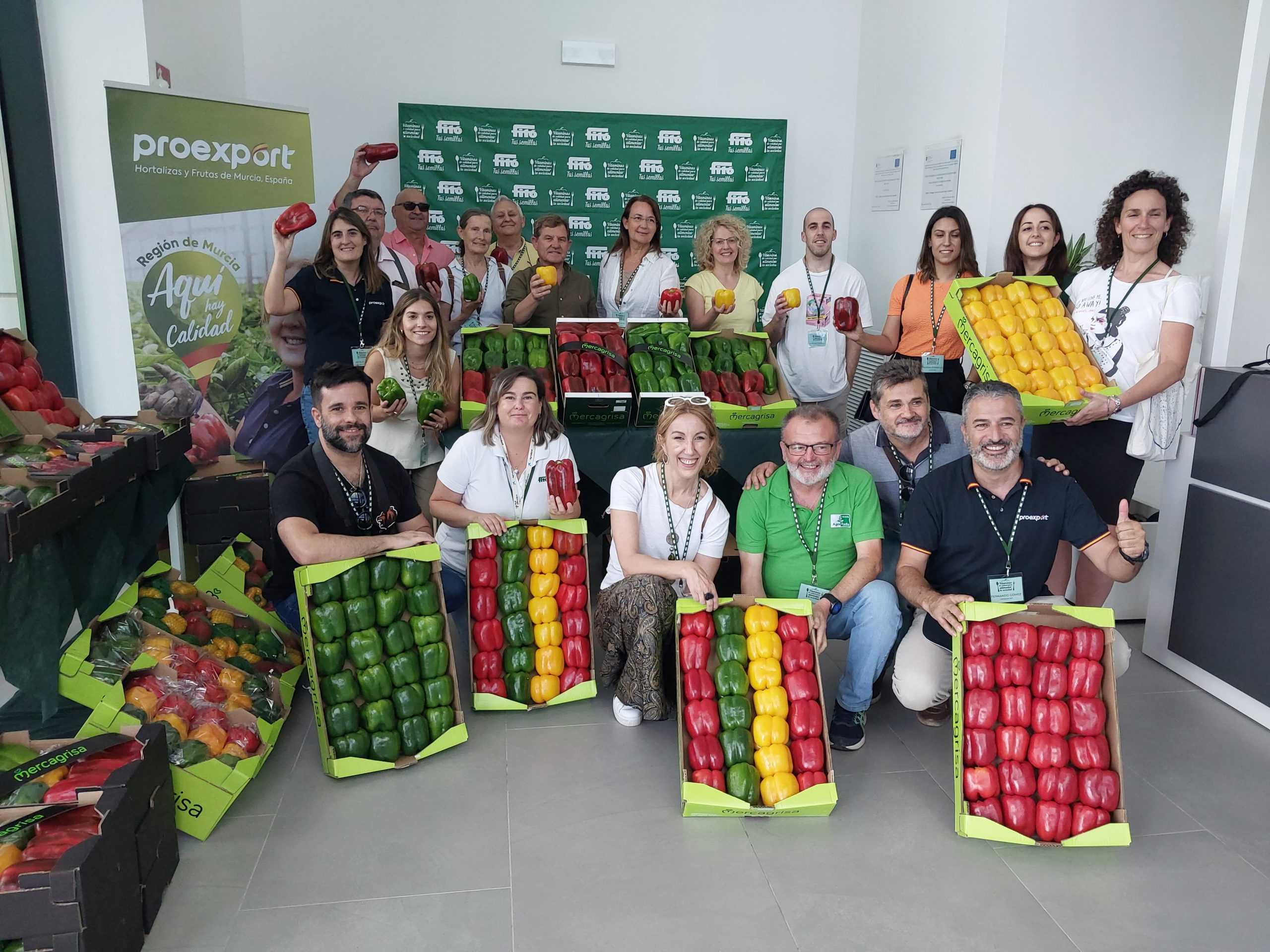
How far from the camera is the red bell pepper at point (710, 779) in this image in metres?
2.68

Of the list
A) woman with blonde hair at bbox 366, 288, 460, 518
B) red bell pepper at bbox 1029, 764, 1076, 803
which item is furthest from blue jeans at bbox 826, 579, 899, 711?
woman with blonde hair at bbox 366, 288, 460, 518

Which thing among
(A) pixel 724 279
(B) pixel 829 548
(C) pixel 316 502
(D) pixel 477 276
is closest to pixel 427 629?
(C) pixel 316 502

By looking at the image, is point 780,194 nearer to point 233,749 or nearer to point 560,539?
point 560,539

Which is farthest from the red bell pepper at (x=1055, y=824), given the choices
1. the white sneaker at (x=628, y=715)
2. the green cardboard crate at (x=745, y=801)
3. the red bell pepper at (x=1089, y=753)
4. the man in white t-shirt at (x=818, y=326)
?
the man in white t-shirt at (x=818, y=326)

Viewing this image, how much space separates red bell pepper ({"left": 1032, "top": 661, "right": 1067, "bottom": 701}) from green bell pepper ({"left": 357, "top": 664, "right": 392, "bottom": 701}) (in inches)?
75.0

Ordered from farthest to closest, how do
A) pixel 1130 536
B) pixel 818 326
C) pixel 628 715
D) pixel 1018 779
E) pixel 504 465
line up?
pixel 818 326 → pixel 504 465 → pixel 628 715 → pixel 1130 536 → pixel 1018 779

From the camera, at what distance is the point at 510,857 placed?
252 centimetres

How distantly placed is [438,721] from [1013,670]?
1730 millimetres

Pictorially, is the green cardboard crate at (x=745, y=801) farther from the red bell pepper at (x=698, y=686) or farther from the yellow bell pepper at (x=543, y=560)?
the yellow bell pepper at (x=543, y=560)

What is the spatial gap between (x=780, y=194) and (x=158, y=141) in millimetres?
4515

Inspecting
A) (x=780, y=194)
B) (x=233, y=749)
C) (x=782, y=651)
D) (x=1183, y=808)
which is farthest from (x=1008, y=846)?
(x=780, y=194)

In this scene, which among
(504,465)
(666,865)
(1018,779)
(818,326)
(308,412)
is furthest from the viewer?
(818,326)

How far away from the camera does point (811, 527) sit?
3168mm

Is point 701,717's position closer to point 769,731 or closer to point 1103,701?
point 769,731
